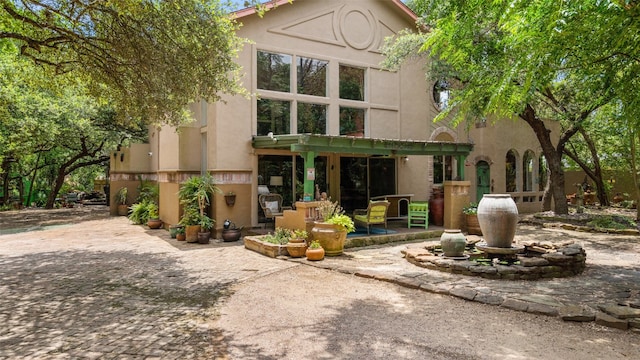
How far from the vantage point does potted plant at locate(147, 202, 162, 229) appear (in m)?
13.5

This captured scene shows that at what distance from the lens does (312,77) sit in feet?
40.9

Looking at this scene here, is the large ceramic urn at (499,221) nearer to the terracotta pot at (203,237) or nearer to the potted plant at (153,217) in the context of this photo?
the terracotta pot at (203,237)

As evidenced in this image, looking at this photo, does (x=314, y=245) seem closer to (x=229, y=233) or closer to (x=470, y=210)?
(x=229, y=233)

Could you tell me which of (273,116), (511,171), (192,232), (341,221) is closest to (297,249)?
(341,221)

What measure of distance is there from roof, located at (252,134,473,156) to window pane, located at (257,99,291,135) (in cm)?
61

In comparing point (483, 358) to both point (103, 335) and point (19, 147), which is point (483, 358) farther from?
point (19, 147)

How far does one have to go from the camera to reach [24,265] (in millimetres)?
8008

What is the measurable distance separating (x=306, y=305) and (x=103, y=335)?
244cm

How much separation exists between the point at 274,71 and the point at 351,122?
3.09m

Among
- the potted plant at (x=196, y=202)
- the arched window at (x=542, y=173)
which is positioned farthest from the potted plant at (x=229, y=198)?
the arched window at (x=542, y=173)

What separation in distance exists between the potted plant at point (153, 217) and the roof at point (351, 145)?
512cm

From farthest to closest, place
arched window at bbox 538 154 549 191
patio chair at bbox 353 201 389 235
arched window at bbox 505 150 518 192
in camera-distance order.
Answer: arched window at bbox 538 154 549 191 → arched window at bbox 505 150 518 192 → patio chair at bbox 353 201 389 235

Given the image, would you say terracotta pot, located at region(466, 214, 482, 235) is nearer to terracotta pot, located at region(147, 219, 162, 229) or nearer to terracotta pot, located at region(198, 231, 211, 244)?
terracotta pot, located at region(198, 231, 211, 244)

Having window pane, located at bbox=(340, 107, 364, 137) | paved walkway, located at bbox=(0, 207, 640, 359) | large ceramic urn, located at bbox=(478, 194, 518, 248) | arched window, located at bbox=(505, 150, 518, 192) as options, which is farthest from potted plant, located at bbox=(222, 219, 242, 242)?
arched window, located at bbox=(505, 150, 518, 192)
